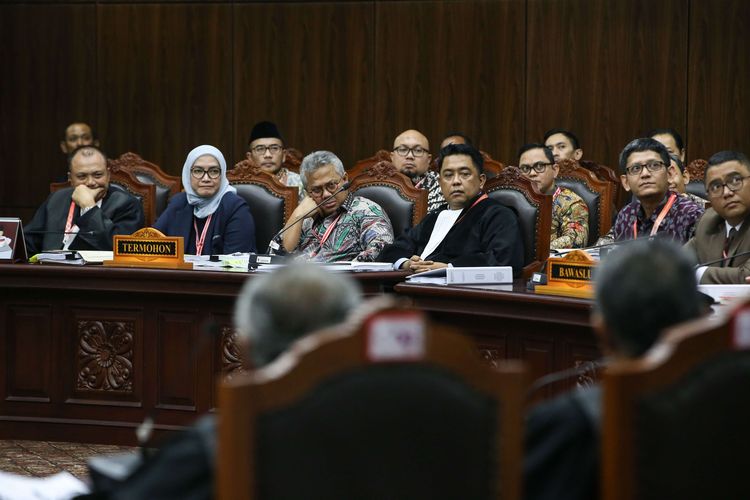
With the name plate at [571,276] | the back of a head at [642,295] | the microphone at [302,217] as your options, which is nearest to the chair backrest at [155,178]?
the microphone at [302,217]

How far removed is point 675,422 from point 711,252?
2619 millimetres

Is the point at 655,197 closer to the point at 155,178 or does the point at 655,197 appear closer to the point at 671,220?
the point at 671,220

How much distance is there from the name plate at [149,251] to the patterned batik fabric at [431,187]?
78.7 inches

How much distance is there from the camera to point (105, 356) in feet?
14.7

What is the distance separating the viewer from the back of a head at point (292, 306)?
1505mm

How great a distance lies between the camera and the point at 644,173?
15.2 ft

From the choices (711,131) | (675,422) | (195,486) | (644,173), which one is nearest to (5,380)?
(644,173)

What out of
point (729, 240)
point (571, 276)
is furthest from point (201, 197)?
point (729, 240)

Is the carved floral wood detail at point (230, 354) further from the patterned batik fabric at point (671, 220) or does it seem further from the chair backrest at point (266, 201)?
the patterned batik fabric at point (671, 220)

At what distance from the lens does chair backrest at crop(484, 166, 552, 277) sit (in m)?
4.79

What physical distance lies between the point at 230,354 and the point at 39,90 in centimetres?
549

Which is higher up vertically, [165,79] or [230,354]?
[165,79]

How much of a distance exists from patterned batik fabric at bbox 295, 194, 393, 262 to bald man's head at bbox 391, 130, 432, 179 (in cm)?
175

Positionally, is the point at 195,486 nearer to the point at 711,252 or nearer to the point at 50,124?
the point at 711,252
